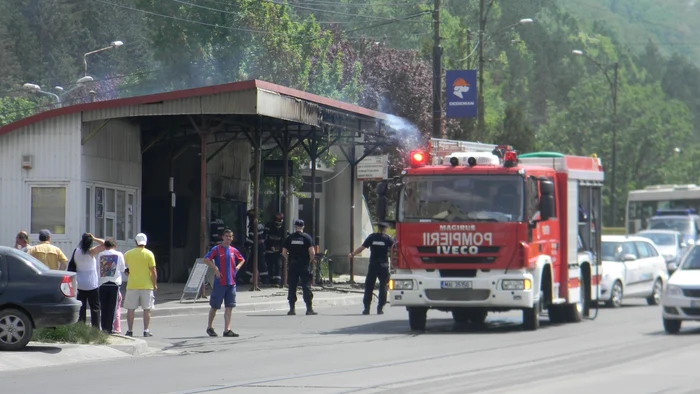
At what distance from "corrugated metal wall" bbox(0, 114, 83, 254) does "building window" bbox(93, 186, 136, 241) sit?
47.1 inches

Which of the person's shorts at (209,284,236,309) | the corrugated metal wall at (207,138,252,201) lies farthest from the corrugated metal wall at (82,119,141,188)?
the person's shorts at (209,284,236,309)

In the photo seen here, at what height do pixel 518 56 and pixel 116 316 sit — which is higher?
pixel 518 56

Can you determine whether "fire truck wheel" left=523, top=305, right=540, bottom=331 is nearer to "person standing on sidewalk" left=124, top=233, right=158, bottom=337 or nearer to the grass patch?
"person standing on sidewalk" left=124, top=233, right=158, bottom=337

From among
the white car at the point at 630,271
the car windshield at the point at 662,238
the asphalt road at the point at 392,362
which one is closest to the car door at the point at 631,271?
the white car at the point at 630,271

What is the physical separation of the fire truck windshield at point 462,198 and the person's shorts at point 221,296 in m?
3.00

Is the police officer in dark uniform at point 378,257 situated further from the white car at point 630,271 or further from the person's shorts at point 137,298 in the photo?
the person's shorts at point 137,298

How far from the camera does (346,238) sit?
4088 cm

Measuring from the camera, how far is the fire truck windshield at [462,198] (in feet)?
63.7

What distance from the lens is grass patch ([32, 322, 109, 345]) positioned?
690 inches

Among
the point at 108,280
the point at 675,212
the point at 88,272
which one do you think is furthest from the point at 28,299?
the point at 675,212

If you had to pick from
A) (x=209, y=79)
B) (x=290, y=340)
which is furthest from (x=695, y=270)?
(x=209, y=79)

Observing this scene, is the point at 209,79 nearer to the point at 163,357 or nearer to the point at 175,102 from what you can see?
the point at 175,102

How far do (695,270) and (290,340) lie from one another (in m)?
6.86

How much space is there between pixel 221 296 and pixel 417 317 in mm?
3344
